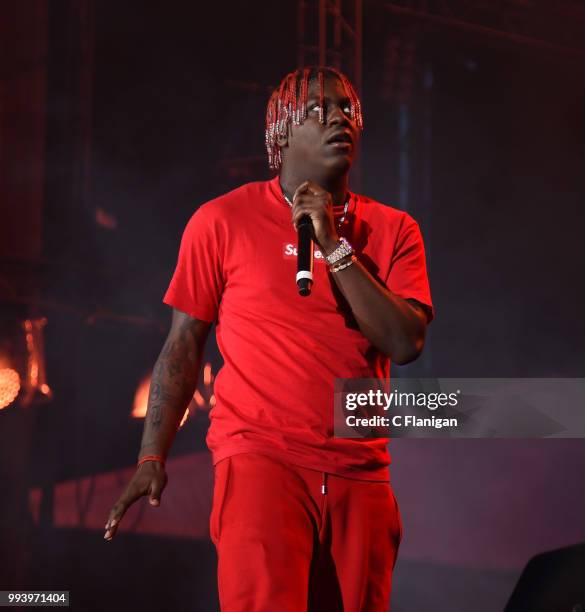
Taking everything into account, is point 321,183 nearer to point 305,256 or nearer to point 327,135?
point 327,135

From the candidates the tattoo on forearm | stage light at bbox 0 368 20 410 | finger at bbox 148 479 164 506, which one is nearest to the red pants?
finger at bbox 148 479 164 506

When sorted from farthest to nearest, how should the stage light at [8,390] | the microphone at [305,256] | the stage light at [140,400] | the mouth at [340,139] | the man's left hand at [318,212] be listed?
the stage light at [140,400], the stage light at [8,390], the mouth at [340,139], the man's left hand at [318,212], the microphone at [305,256]

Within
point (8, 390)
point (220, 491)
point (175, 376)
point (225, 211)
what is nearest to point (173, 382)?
point (175, 376)

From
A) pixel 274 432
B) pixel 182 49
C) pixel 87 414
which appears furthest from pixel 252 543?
pixel 182 49

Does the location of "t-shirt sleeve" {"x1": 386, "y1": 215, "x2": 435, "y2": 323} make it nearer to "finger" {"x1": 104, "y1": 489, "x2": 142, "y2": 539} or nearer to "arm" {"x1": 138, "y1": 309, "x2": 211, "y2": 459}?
"arm" {"x1": 138, "y1": 309, "x2": 211, "y2": 459}

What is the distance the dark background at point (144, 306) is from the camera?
14.0 feet

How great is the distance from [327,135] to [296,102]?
0.15 meters

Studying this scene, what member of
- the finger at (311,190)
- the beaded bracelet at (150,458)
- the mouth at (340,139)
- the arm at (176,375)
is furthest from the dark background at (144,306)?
the finger at (311,190)

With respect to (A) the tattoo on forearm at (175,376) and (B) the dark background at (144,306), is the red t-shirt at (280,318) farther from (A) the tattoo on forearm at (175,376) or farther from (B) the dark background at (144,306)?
(B) the dark background at (144,306)

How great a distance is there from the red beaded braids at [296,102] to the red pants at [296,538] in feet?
2.74

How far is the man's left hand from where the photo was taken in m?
1.91

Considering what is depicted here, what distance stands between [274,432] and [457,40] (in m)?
4.46

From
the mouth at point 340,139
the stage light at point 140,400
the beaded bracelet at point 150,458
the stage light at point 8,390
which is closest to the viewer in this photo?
the beaded bracelet at point 150,458

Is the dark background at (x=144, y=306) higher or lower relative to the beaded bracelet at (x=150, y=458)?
higher
